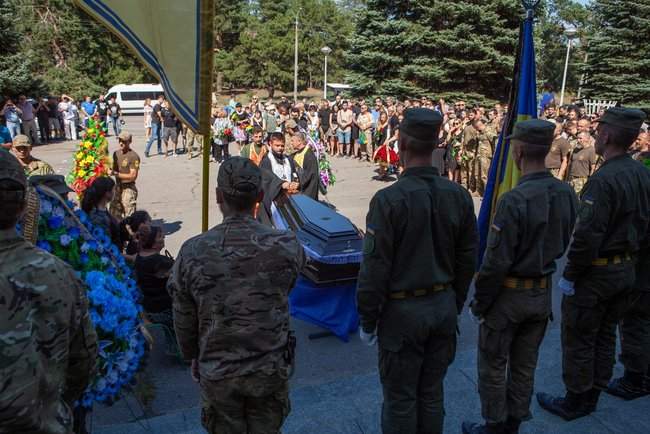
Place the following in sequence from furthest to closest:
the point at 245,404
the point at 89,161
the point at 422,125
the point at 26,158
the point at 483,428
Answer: the point at 89,161 → the point at 26,158 → the point at 483,428 → the point at 422,125 → the point at 245,404

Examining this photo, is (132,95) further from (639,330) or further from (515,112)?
(639,330)

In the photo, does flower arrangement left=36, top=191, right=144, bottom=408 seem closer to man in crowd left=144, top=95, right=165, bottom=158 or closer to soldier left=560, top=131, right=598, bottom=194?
soldier left=560, top=131, right=598, bottom=194

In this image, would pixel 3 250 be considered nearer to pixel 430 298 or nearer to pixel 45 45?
pixel 430 298

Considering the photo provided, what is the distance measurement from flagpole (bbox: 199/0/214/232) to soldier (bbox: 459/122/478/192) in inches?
369

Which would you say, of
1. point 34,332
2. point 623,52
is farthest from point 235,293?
point 623,52

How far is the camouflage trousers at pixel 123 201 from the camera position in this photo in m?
7.74

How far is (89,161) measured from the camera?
7.39m

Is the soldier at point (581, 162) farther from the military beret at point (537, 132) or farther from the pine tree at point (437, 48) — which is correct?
the pine tree at point (437, 48)

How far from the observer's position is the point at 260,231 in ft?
7.79

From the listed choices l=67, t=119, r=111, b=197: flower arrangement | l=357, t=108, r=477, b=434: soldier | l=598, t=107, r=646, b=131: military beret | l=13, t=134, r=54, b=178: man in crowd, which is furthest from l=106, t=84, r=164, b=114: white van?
l=357, t=108, r=477, b=434: soldier

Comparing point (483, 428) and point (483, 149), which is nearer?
point (483, 428)

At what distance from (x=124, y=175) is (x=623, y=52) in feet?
85.7

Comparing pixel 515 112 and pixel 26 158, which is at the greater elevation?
pixel 515 112

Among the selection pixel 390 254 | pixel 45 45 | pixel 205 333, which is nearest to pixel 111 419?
pixel 205 333
